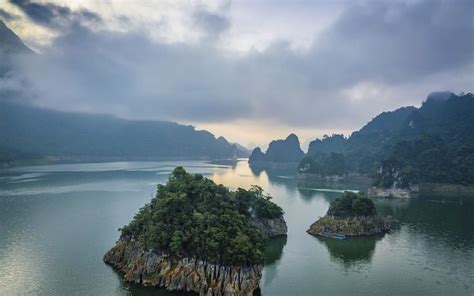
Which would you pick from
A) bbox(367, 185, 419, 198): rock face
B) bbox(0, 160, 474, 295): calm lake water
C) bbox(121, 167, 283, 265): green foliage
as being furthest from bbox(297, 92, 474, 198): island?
bbox(121, 167, 283, 265): green foliage

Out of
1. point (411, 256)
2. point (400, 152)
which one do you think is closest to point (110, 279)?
point (411, 256)

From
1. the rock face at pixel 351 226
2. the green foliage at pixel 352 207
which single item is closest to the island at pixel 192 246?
the rock face at pixel 351 226

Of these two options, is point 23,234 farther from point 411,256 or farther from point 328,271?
point 411,256

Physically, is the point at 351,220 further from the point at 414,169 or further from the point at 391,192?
the point at 414,169

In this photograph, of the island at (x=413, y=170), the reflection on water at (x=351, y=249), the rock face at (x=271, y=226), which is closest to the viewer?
the reflection on water at (x=351, y=249)

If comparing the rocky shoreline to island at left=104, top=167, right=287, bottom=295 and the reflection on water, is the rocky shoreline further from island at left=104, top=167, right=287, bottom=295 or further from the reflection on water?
the reflection on water

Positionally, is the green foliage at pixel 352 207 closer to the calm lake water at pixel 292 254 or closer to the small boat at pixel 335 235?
the small boat at pixel 335 235
